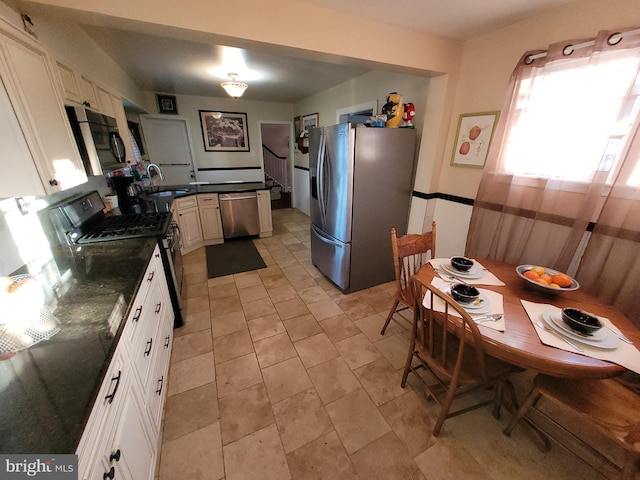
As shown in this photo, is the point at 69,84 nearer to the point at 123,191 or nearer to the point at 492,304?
the point at 123,191

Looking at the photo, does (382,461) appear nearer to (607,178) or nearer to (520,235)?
(520,235)

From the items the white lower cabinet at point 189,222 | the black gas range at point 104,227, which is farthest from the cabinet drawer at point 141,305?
the white lower cabinet at point 189,222

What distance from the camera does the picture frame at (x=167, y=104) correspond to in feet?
14.7

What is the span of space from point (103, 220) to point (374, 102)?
3.15 meters

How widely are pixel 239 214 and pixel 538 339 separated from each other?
3.78 meters

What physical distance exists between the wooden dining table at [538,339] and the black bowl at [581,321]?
0.13 metres

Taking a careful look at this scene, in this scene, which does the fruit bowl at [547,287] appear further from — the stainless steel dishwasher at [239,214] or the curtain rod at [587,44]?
the stainless steel dishwasher at [239,214]

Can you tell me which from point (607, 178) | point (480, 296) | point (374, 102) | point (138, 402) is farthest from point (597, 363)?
point (374, 102)

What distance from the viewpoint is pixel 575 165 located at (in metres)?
1.65

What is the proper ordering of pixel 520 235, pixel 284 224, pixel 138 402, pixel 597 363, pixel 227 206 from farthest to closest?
pixel 284 224 < pixel 227 206 < pixel 520 235 < pixel 138 402 < pixel 597 363

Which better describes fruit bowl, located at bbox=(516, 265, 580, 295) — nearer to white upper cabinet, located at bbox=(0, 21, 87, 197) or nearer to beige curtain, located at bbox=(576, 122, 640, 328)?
beige curtain, located at bbox=(576, 122, 640, 328)

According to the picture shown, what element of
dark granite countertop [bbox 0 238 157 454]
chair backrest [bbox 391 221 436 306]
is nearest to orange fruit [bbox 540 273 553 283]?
chair backrest [bbox 391 221 436 306]

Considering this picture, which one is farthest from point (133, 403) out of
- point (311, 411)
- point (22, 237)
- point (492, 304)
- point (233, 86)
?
point (233, 86)

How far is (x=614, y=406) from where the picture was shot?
3.53 ft
